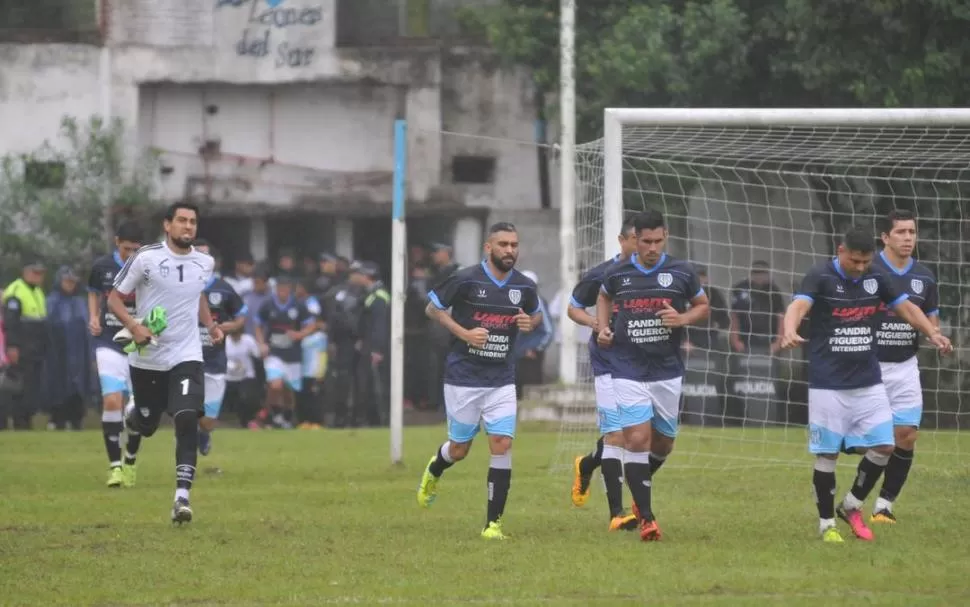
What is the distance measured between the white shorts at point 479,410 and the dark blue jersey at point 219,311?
4631mm

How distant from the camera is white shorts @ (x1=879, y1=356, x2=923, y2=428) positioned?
13.2 meters

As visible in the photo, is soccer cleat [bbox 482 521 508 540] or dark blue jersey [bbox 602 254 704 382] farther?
dark blue jersey [bbox 602 254 704 382]

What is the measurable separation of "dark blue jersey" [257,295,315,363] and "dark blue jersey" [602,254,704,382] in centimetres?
1470

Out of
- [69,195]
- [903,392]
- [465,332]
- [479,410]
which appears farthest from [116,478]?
[69,195]

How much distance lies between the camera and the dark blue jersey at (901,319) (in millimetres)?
13133

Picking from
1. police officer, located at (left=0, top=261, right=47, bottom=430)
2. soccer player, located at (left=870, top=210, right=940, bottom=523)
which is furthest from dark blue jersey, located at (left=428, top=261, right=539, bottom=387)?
police officer, located at (left=0, top=261, right=47, bottom=430)

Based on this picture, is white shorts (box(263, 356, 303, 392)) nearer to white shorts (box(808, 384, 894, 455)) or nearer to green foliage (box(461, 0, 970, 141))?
green foliage (box(461, 0, 970, 141))

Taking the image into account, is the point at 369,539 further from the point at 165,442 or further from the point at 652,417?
the point at 165,442

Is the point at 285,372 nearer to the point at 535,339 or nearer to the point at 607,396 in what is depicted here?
the point at 535,339

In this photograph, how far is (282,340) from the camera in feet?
87.5

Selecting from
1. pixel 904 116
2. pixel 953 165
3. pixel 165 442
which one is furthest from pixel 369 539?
pixel 165 442

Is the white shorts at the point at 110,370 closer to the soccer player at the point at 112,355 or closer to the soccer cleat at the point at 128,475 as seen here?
the soccer player at the point at 112,355

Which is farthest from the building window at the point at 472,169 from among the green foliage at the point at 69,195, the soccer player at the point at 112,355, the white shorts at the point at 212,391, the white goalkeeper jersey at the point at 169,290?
the white goalkeeper jersey at the point at 169,290

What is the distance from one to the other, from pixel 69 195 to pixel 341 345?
8.67m
